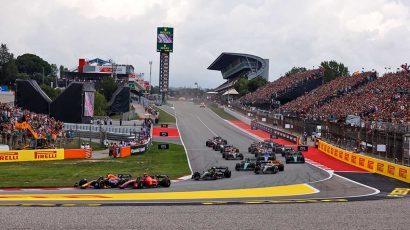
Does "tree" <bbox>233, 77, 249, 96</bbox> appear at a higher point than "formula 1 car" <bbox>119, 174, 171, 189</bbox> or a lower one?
higher

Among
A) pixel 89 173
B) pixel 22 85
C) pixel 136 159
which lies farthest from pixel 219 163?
pixel 22 85

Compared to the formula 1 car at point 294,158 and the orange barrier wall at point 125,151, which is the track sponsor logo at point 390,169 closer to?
the formula 1 car at point 294,158

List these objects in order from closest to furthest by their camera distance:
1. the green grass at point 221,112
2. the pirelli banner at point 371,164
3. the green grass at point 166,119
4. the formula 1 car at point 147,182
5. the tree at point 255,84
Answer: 1. the formula 1 car at point 147,182
2. the pirelli banner at point 371,164
3. the green grass at point 166,119
4. the green grass at point 221,112
5. the tree at point 255,84

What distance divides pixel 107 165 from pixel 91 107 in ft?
78.8

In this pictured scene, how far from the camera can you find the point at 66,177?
1252 inches

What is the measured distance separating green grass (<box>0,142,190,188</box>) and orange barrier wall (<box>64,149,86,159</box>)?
2110 mm

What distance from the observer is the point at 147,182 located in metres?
27.0

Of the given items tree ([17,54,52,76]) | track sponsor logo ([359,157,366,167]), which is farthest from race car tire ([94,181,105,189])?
tree ([17,54,52,76])

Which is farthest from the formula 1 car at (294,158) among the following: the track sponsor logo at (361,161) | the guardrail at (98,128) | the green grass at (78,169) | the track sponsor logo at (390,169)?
the guardrail at (98,128)

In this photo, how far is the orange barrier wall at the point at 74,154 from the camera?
4372cm

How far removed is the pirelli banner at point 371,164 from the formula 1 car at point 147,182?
13679 mm

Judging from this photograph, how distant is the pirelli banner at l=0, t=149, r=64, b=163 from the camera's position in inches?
1561

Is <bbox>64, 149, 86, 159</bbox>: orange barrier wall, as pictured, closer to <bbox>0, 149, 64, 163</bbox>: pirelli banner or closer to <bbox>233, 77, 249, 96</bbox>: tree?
<bbox>0, 149, 64, 163</bbox>: pirelli banner

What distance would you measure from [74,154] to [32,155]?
3759 mm
